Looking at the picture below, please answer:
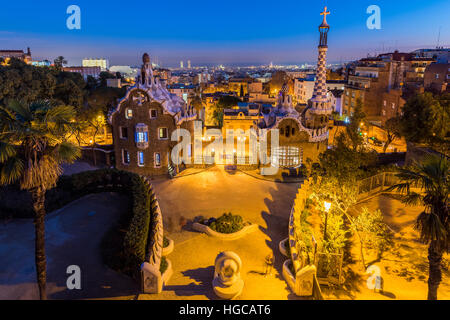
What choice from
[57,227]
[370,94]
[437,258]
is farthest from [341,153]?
[370,94]

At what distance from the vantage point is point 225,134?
159 ft

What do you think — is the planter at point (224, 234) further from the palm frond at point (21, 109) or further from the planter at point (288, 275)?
the palm frond at point (21, 109)

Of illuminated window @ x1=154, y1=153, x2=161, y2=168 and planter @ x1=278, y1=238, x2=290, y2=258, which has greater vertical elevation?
illuminated window @ x1=154, y1=153, x2=161, y2=168

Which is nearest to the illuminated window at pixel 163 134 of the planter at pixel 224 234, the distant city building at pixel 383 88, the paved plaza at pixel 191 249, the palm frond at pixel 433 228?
the paved plaza at pixel 191 249

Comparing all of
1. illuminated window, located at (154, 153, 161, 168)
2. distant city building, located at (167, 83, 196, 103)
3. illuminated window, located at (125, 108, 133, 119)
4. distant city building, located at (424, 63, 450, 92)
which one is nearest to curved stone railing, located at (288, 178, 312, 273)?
illuminated window, located at (154, 153, 161, 168)

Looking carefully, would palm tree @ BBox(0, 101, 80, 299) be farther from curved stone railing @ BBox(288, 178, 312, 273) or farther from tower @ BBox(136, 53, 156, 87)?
tower @ BBox(136, 53, 156, 87)

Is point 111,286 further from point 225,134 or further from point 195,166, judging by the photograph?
point 225,134

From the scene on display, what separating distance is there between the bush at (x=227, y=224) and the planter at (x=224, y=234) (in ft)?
1.02

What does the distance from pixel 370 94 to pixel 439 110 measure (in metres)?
37.6

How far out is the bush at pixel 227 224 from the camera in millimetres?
20620

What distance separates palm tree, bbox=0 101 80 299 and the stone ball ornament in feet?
22.7

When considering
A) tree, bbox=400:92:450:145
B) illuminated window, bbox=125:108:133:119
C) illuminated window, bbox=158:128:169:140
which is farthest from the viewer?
illuminated window, bbox=158:128:169:140

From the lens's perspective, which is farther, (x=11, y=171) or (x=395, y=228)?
(x=395, y=228)

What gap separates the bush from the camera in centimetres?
2062
